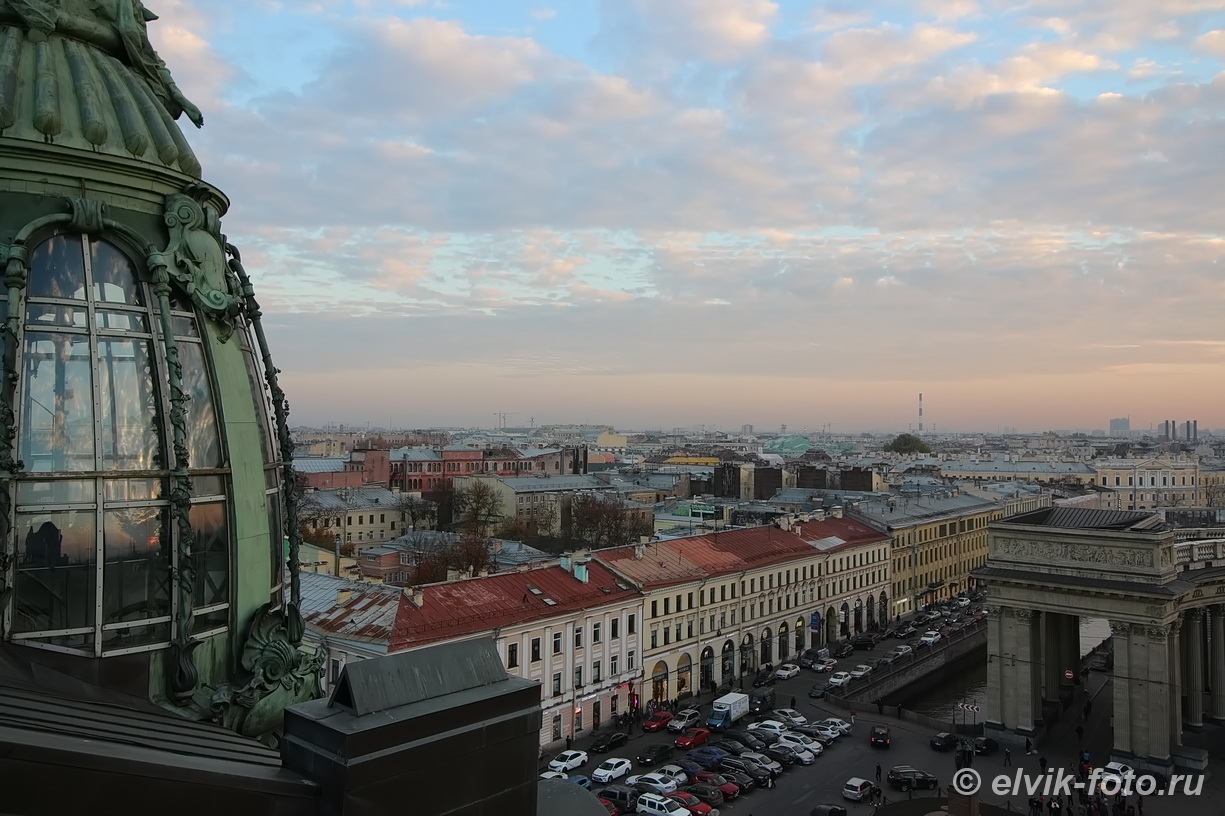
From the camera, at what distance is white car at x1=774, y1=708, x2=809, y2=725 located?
3994 cm

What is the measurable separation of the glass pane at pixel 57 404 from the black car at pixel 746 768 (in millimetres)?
31903

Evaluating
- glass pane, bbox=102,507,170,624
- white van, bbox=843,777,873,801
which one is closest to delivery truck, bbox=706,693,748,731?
white van, bbox=843,777,873,801

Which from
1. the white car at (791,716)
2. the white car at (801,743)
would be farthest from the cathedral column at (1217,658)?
the white car at (801,743)

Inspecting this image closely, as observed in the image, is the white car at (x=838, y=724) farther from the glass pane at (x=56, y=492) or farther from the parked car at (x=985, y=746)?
the glass pane at (x=56, y=492)

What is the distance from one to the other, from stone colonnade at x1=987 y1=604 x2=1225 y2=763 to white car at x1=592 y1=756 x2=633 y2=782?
17.0 meters

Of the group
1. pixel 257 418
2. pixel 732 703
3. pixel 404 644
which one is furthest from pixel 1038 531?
pixel 257 418

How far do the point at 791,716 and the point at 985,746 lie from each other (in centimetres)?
Answer: 813

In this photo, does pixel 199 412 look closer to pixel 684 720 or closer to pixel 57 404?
pixel 57 404

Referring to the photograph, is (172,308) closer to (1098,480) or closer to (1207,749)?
(1207,749)

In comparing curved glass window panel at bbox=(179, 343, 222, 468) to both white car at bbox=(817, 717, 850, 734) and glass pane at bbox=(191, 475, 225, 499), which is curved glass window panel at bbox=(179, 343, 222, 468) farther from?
white car at bbox=(817, 717, 850, 734)

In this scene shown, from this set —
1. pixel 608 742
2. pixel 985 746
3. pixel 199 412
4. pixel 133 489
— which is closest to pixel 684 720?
pixel 608 742

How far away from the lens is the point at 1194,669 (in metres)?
40.1

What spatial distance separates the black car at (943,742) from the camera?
37625 mm

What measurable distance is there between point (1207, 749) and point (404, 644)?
110ft
